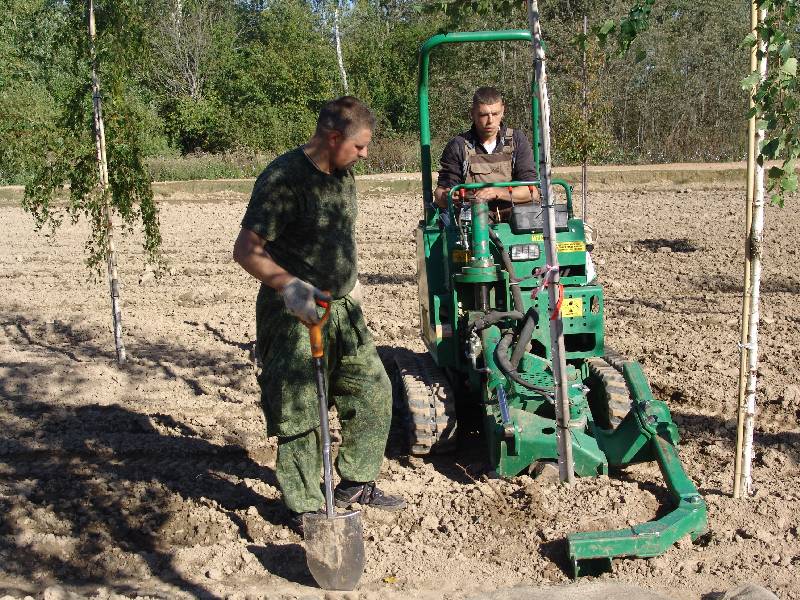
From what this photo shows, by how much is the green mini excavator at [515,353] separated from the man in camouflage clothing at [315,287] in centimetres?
76

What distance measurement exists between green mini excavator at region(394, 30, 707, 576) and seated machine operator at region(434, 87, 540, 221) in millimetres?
172

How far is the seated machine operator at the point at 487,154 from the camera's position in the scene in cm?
609

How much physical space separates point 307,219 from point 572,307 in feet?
5.85

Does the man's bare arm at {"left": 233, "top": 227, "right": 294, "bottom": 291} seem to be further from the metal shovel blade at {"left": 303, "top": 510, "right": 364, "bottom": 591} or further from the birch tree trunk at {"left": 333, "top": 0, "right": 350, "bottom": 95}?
the birch tree trunk at {"left": 333, "top": 0, "right": 350, "bottom": 95}

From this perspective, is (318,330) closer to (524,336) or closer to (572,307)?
(524,336)

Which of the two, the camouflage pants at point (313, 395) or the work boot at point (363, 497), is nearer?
the camouflage pants at point (313, 395)

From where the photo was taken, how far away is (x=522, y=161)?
20.2 ft

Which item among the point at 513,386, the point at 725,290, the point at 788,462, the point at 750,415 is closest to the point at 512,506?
the point at 513,386

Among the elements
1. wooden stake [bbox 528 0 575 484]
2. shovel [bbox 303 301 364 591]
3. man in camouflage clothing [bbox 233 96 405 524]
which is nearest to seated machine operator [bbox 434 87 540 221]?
wooden stake [bbox 528 0 575 484]

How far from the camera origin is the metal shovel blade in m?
4.09

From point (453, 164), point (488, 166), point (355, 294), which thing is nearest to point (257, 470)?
point (355, 294)

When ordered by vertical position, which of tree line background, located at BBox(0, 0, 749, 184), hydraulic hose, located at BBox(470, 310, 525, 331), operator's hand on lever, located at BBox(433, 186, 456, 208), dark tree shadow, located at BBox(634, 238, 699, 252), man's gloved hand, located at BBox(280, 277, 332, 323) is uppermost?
tree line background, located at BBox(0, 0, 749, 184)

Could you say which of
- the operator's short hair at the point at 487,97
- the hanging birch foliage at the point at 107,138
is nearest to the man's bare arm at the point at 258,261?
the operator's short hair at the point at 487,97

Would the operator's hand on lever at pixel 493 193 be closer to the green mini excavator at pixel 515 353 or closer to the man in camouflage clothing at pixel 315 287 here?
the green mini excavator at pixel 515 353
